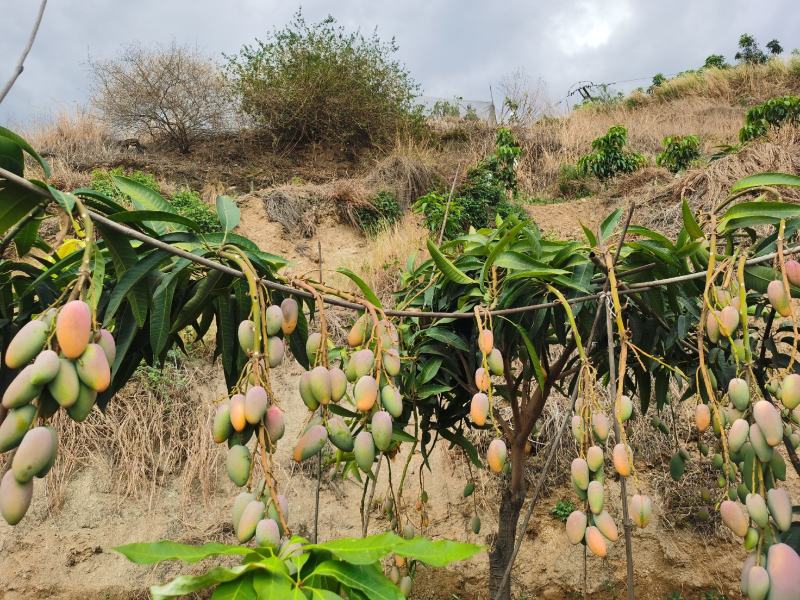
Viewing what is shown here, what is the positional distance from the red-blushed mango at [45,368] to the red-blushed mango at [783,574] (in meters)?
0.70

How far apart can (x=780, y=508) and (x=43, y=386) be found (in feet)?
2.38

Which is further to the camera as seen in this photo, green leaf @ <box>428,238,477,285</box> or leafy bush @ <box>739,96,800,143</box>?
leafy bush @ <box>739,96,800,143</box>

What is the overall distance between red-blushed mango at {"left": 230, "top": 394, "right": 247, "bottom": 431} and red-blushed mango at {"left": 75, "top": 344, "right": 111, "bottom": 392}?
124 millimetres

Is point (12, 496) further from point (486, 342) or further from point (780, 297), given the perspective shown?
point (780, 297)

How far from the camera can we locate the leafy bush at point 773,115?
625cm

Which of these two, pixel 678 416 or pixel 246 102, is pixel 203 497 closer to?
pixel 678 416

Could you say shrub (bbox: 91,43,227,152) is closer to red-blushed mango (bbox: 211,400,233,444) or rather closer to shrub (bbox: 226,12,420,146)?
shrub (bbox: 226,12,420,146)

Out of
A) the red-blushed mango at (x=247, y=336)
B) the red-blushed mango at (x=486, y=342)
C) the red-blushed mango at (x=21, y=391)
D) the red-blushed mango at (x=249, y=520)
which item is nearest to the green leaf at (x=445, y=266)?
the red-blushed mango at (x=486, y=342)

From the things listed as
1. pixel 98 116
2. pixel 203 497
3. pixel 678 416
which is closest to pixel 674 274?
pixel 678 416

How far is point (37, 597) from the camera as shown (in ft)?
9.57

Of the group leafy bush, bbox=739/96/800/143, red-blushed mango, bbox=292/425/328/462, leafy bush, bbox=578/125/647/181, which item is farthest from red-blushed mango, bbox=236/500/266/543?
leafy bush, bbox=578/125/647/181

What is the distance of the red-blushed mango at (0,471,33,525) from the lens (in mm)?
424

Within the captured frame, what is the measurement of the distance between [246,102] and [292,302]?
27.6ft

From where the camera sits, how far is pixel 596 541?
0.63 meters
